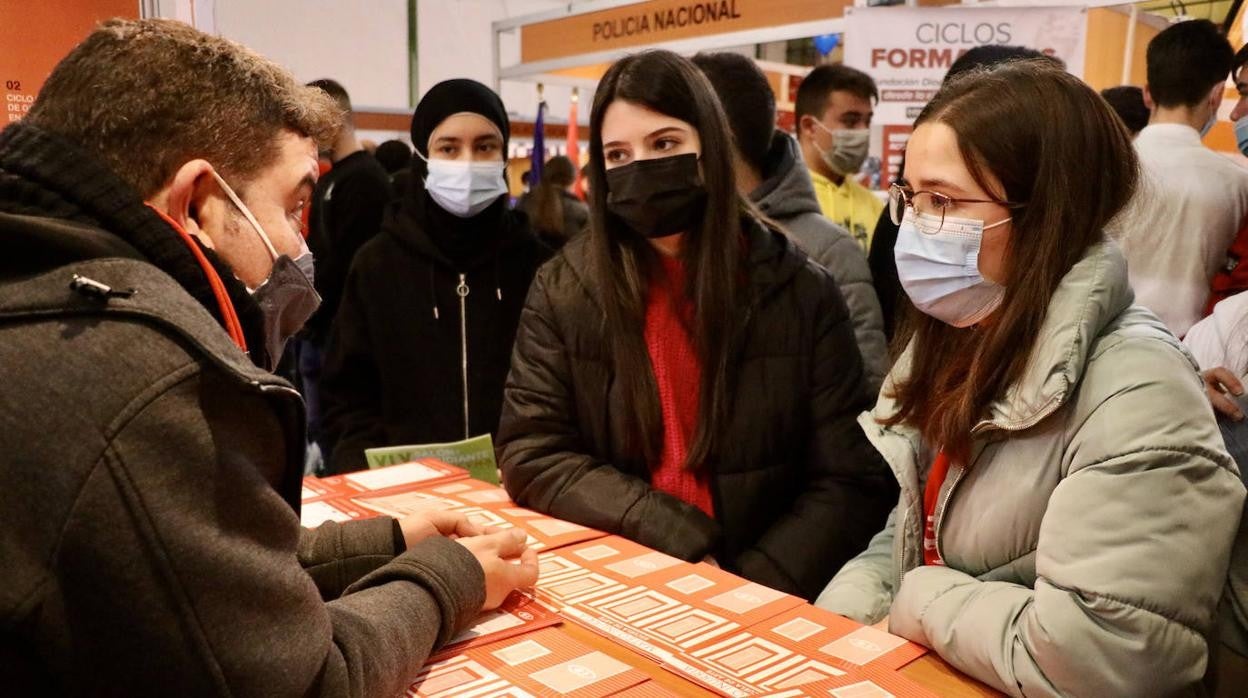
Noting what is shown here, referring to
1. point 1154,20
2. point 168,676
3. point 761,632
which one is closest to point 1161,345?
point 761,632

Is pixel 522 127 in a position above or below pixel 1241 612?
above

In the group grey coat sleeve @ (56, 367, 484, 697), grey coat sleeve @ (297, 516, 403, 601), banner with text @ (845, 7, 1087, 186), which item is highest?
banner with text @ (845, 7, 1087, 186)

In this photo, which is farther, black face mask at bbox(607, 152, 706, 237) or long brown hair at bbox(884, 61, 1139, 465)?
black face mask at bbox(607, 152, 706, 237)

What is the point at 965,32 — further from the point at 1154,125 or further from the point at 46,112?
the point at 46,112

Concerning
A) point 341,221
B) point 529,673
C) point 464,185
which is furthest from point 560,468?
point 341,221

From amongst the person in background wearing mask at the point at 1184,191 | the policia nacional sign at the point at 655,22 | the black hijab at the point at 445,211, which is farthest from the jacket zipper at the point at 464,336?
the policia nacional sign at the point at 655,22

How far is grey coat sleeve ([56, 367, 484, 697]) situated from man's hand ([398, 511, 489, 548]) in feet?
2.02

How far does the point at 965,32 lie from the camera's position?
172 inches

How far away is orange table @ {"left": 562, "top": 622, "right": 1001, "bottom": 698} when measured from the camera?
1265 mm

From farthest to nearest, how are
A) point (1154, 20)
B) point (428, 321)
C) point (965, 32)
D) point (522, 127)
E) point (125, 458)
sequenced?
point (522, 127) → point (1154, 20) → point (965, 32) → point (428, 321) → point (125, 458)

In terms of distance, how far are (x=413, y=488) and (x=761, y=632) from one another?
40.9 inches

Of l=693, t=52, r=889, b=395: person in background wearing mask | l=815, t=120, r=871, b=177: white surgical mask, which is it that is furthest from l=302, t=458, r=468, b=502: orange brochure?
l=815, t=120, r=871, b=177: white surgical mask

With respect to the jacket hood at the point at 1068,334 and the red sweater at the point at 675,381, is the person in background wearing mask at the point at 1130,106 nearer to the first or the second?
the red sweater at the point at 675,381

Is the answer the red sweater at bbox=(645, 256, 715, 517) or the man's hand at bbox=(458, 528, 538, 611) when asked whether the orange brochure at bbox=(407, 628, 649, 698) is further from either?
the red sweater at bbox=(645, 256, 715, 517)
